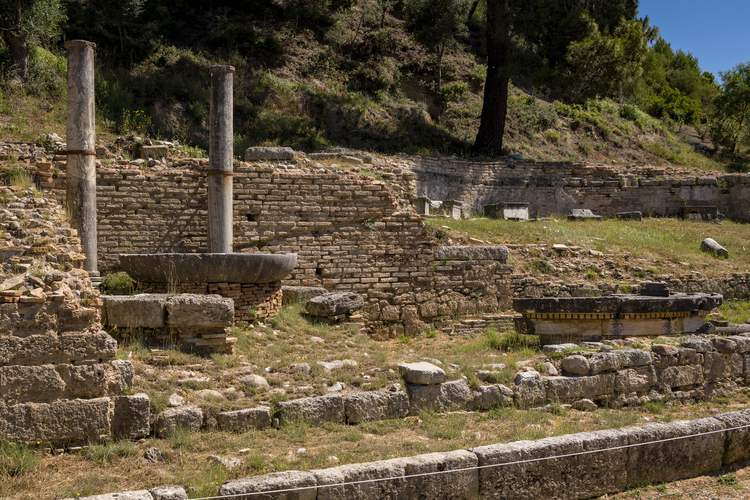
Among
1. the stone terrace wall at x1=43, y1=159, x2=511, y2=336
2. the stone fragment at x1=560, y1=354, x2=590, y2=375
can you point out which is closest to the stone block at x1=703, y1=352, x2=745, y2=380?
the stone fragment at x1=560, y1=354, x2=590, y2=375

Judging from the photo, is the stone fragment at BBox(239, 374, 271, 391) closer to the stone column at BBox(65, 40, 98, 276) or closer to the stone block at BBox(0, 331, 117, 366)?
the stone block at BBox(0, 331, 117, 366)

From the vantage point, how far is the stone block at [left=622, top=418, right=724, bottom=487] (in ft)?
17.8

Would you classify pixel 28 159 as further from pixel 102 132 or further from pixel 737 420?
pixel 737 420

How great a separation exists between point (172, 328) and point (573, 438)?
176 inches

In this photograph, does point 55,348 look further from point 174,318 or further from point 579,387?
point 579,387

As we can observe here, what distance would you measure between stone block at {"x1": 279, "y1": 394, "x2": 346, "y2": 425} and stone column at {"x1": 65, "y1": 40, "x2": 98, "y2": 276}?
4.77m

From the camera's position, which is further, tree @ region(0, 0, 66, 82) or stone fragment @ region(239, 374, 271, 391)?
tree @ region(0, 0, 66, 82)

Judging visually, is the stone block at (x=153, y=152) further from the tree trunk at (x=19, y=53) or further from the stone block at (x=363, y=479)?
the stone block at (x=363, y=479)

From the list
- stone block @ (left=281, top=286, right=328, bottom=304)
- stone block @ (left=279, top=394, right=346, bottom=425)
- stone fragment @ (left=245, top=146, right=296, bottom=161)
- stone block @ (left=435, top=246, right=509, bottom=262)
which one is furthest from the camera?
stone fragment @ (left=245, top=146, right=296, bottom=161)

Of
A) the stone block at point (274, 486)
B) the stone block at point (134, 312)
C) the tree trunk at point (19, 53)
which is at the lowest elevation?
the stone block at point (274, 486)

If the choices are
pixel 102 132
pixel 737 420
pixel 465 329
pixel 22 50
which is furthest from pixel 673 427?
pixel 22 50

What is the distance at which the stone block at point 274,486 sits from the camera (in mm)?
4090

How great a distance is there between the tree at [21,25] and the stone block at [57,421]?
11822mm

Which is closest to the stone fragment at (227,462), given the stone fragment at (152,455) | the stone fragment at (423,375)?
the stone fragment at (152,455)
